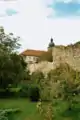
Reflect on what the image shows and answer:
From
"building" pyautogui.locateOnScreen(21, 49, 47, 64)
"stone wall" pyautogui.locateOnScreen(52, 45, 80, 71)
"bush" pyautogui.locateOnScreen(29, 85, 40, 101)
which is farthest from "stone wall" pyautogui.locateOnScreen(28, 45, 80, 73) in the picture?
"building" pyautogui.locateOnScreen(21, 49, 47, 64)

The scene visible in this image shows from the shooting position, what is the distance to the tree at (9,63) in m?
28.9

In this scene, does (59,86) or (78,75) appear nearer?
(59,86)

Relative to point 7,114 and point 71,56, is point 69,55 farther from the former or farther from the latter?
point 7,114

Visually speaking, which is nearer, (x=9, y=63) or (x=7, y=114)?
(x=7, y=114)

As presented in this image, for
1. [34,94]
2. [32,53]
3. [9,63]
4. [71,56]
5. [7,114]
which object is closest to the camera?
[7,114]

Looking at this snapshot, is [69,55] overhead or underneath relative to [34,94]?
overhead

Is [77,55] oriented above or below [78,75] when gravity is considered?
above

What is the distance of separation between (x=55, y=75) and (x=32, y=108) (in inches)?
86.9

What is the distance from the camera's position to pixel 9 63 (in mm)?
29109

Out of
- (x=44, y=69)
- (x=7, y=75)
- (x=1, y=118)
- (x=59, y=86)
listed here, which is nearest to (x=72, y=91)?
(x=59, y=86)

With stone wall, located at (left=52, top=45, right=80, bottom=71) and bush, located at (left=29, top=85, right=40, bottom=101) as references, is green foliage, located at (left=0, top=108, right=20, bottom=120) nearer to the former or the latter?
bush, located at (left=29, top=85, right=40, bottom=101)

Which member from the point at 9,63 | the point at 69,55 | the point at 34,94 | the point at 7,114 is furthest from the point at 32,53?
the point at 7,114

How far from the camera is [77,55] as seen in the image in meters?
35.3

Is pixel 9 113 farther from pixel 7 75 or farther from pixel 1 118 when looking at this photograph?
pixel 7 75
